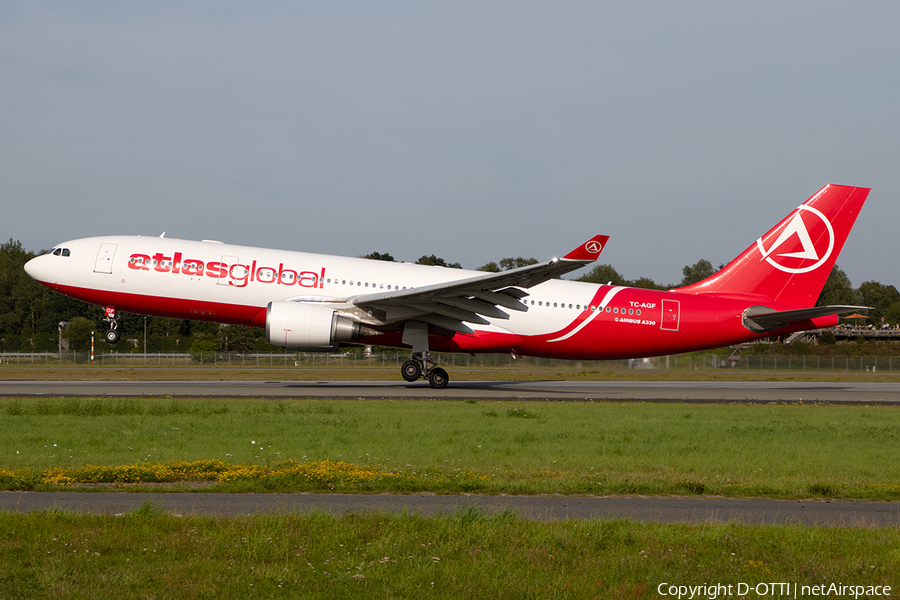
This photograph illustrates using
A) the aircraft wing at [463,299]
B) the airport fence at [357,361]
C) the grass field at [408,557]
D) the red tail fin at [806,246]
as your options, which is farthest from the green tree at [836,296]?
the grass field at [408,557]

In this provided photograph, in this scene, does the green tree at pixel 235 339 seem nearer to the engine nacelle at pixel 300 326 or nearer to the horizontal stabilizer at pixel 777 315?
the engine nacelle at pixel 300 326

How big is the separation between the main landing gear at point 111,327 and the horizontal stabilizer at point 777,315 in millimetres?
23027

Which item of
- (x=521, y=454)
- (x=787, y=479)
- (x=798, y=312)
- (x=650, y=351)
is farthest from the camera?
(x=650, y=351)

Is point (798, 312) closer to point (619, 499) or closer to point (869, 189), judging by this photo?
point (869, 189)

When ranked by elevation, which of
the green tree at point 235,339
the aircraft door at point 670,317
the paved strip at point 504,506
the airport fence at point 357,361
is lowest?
the paved strip at point 504,506

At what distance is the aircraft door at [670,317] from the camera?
3000 cm

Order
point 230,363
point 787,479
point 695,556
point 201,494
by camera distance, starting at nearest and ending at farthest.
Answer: point 695,556 → point 201,494 → point 787,479 → point 230,363

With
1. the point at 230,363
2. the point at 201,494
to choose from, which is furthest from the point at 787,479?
the point at 230,363

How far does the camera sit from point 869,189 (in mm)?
30828

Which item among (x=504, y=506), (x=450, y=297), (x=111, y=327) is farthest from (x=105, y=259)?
(x=504, y=506)

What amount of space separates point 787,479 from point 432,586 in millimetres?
7251

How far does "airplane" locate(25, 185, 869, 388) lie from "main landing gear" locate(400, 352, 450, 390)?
0.13 ft

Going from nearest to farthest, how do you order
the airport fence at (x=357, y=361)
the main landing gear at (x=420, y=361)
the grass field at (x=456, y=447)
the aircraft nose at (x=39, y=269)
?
the grass field at (x=456, y=447)
the main landing gear at (x=420, y=361)
the aircraft nose at (x=39, y=269)
the airport fence at (x=357, y=361)

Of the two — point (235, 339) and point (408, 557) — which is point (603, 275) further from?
point (408, 557)
